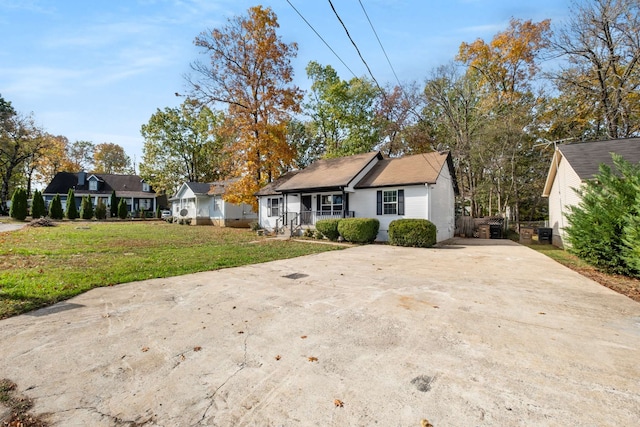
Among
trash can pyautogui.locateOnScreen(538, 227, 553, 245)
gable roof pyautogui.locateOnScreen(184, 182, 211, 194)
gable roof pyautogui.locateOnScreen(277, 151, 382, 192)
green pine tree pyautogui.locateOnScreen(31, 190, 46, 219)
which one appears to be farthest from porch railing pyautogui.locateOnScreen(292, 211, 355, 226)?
green pine tree pyautogui.locateOnScreen(31, 190, 46, 219)

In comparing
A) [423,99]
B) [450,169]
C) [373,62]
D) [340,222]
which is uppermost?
[423,99]

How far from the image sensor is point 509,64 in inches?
943

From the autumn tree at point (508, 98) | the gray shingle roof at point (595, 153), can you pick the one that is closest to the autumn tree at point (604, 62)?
the autumn tree at point (508, 98)

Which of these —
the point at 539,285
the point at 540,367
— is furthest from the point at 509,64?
the point at 540,367

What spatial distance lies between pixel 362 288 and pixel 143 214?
4043 cm

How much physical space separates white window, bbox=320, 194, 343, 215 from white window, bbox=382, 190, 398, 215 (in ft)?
8.64

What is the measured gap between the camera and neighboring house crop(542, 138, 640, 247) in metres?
11.8

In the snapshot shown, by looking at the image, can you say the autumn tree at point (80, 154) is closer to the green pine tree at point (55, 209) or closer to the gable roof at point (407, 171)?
the green pine tree at point (55, 209)

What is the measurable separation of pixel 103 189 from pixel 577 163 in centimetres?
4992

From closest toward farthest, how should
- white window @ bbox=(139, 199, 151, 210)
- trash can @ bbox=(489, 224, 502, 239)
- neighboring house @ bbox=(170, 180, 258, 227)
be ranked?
trash can @ bbox=(489, 224, 502, 239), neighboring house @ bbox=(170, 180, 258, 227), white window @ bbox=(139, 199, 151, 210)

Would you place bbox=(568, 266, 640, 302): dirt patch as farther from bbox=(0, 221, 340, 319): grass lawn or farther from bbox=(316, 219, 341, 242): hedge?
bbox=(316, 219, 341, 242): hedge

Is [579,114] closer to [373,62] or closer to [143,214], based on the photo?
[373,62]

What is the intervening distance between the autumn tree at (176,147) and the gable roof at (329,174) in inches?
695

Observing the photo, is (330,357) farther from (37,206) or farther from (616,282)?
(37,206)
